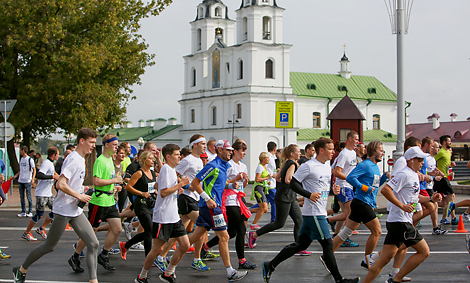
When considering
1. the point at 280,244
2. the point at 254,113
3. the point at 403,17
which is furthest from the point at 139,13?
the point at 254,113

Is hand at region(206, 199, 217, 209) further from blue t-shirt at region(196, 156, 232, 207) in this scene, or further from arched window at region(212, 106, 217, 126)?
arched window at region(212, 106, 217, 126)

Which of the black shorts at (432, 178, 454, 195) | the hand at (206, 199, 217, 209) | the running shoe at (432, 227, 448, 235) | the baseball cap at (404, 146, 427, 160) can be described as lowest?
the running shoe at (432, 227, 448, 235)

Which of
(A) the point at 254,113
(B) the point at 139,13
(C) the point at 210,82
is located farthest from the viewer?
(C) the point at 210,82

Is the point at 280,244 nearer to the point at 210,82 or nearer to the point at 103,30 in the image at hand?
the point at 103,30

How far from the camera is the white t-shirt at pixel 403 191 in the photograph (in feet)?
21.6

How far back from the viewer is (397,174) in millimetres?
6762

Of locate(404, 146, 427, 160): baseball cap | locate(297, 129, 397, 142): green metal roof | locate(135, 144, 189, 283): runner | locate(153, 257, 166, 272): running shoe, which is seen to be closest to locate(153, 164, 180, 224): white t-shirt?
locate(135, 144, 189, 283): runner

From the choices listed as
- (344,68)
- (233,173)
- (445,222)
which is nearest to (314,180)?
(233,173)

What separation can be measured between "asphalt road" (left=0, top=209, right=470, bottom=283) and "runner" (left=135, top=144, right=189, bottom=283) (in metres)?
0.55

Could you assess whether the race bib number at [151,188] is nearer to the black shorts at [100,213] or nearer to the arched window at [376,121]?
the black shorts at [100,213]

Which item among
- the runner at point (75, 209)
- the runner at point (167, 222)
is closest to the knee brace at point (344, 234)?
the runner at point (167, 222)

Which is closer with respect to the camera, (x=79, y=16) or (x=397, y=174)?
(x=397, y=174)

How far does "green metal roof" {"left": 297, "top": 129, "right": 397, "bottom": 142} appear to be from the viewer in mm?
76500

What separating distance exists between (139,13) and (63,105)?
6.89 m
